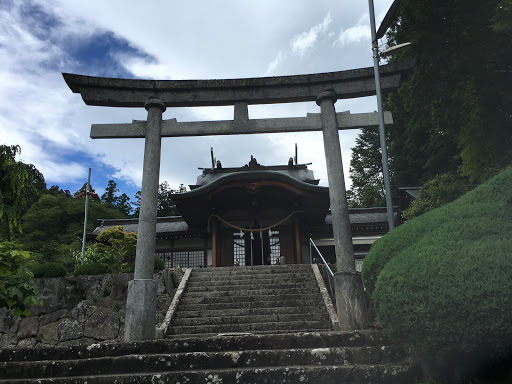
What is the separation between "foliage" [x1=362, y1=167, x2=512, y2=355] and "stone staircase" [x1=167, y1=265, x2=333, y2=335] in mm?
4354

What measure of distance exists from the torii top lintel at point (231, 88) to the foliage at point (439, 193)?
408 centimetres

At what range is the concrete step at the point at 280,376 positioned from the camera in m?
3.45

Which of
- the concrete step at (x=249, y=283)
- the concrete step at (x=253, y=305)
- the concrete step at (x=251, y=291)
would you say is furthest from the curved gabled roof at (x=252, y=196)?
the concrete step at (x=253, y=305)

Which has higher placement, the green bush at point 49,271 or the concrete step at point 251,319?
the green bush at point 49,271

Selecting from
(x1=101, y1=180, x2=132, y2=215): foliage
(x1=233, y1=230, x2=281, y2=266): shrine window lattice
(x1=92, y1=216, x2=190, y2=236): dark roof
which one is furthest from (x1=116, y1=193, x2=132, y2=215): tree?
(x1=233, y1=230, x2=281, y2=266): shrine window lattice

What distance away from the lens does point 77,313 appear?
9.82 metres

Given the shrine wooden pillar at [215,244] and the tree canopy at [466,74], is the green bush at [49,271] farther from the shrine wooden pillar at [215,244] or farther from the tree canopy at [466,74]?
the tree canopy at [466,74]

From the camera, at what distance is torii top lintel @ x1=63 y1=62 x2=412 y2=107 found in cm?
748

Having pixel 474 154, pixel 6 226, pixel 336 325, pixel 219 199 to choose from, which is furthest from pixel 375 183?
pixel 6 226

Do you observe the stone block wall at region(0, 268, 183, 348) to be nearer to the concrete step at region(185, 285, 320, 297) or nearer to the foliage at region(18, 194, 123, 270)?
the concrete step at region(185, 285, 320, 297)

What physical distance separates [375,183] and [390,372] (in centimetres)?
2849

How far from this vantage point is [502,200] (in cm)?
363

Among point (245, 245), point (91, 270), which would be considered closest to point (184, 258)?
point (245, 245)

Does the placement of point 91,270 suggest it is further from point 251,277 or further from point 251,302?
point 251,302
